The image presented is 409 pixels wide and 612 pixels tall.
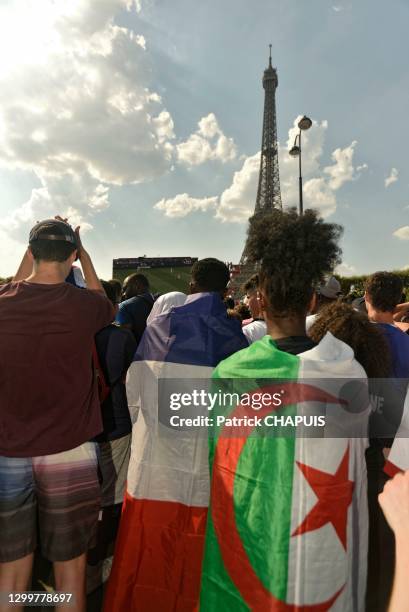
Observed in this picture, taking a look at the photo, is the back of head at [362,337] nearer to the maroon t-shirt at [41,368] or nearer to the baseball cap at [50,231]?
the maroon t-shirt at [41,368]

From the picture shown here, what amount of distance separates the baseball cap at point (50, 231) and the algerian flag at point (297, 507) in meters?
1.31

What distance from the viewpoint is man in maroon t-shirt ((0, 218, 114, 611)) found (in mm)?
1855

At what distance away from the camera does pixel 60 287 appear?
1.99 metres

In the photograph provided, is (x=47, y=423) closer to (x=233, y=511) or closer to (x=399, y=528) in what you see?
(x=233, y=511)

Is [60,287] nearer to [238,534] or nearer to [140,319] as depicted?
[238,534]

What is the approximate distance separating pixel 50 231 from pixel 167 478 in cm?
163

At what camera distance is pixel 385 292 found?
9.77 feet

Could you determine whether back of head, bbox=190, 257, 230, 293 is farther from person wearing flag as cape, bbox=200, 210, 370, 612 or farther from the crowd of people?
person wearing flag as cape, bbox=200, 210, 370, 612

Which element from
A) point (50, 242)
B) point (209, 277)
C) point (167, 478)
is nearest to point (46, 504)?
point (167, 478)

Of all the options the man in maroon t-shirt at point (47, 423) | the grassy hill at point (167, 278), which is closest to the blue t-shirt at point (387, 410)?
the man in maroon t-shirt at point (47, 423)

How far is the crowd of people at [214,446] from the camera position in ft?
4.90

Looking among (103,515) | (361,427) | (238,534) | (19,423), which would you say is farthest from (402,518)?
(103,515)

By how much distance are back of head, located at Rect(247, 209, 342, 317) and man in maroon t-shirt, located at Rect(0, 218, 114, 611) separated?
1.02 metres

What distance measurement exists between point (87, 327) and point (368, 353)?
1.72 meters
